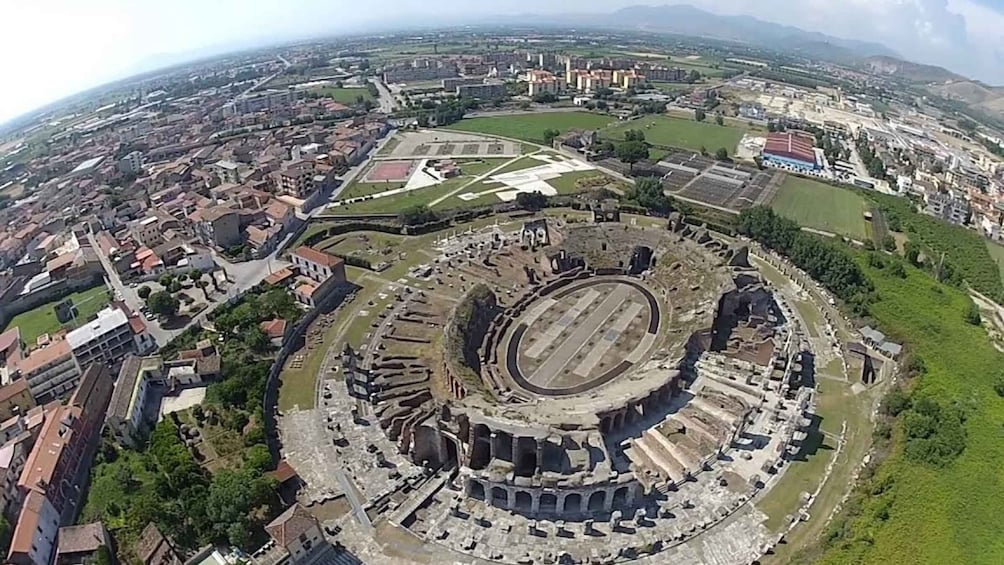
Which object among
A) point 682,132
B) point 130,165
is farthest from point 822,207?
point 130,165

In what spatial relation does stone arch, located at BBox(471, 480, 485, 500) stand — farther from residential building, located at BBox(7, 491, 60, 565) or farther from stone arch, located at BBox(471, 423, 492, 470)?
residential building, located at BBox(7, 491, 60, 565)

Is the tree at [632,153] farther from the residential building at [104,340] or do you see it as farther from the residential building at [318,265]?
the residential building at [104,340]

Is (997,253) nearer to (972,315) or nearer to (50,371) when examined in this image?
(972,315)

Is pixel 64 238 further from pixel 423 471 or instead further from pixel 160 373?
pixel 423 471

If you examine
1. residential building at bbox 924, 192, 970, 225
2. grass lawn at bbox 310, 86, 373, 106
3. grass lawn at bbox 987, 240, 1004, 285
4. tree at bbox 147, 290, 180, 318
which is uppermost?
grass lawn at bbox 310, 86, 373, 106

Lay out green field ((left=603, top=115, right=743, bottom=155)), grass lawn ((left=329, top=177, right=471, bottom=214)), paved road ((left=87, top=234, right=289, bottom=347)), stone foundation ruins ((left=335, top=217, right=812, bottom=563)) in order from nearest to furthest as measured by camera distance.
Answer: stone foundation ruins ((left=335, top=217, right=812, bottom=563)) → paved road ((left=87, top=234, right=289, bottom=347)) → grass lawn ((left=329, top=177, right=471, bottom=214)) → green field ((left=603, top=115, right=743, bottom=155))

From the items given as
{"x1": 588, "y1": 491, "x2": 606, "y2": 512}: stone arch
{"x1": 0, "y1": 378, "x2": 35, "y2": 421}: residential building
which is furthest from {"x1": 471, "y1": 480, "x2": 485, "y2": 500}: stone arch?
{"x1": 0, "y1": 378, "x2": 35, "y2": 421}: residential building

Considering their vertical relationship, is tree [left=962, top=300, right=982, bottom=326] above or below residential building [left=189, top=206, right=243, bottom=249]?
below
